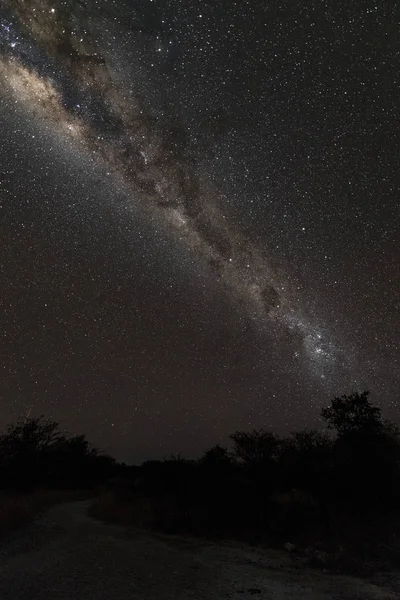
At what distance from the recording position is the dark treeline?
16859 millimetres

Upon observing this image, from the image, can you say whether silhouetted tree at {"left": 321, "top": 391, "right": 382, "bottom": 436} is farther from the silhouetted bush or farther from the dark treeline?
the silhouetted bush

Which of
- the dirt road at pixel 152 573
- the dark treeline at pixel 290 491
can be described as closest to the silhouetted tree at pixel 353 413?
the dark treeline at pixel 290 491

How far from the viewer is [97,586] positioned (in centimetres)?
917

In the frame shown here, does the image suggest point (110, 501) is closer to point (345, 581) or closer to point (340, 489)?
point (340, 489)

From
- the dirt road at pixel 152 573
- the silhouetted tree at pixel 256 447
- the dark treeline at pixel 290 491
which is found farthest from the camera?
the silhouetted tree at pixel 256 447

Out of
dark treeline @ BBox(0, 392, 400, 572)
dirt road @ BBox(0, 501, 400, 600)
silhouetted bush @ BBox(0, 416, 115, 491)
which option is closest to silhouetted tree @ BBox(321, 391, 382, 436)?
dark treeline @ BBox(0, 392, 400, 572)

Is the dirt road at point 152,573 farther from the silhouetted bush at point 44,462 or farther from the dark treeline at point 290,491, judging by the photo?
the silhouetted bush at point 44,462

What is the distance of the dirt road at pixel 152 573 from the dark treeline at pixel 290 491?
8.97 ft

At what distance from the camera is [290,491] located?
20.8 metres

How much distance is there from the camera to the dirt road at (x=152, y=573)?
9086 millimetres

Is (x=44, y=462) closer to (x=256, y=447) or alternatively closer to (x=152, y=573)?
(x=256, y=447)

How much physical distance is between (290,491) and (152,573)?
11.9 metres

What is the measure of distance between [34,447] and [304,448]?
2636 centimetres

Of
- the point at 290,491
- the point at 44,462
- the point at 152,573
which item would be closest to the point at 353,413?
the point at 290,491
